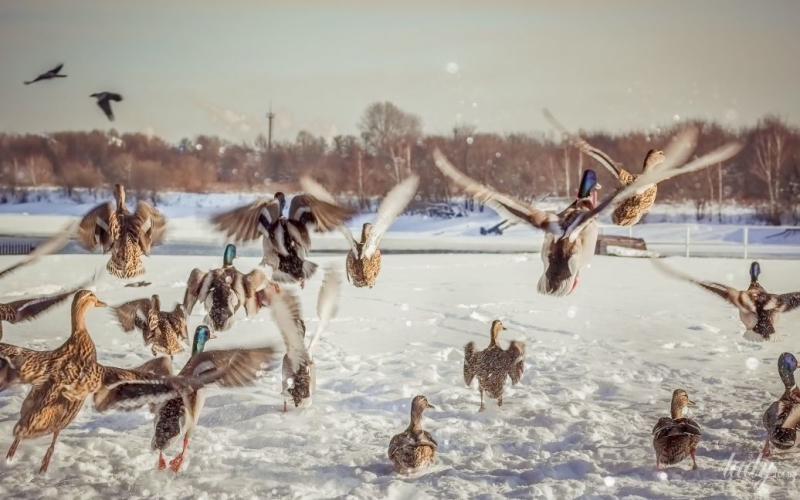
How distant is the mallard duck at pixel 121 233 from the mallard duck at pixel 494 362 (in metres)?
3.61

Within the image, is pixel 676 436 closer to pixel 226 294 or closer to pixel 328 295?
pixel 328 295

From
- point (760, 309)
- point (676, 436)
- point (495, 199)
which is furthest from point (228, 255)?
point (676, 436)

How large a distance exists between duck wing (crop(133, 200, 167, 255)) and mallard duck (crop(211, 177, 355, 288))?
0.52 feet

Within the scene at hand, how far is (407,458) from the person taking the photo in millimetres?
4184

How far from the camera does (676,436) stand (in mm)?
4102

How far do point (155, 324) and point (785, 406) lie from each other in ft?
11.4

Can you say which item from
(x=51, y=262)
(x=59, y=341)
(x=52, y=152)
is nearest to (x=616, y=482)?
(x=52, y=152)

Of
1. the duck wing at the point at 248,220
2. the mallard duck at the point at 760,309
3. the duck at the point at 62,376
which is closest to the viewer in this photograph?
the duck wing at the point at 248,220

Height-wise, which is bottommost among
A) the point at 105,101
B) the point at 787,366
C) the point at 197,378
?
the point at 787,366

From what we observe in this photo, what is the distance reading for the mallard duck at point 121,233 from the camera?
166cm

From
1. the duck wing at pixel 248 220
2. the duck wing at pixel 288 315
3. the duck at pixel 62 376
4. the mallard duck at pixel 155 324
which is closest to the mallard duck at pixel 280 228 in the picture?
the duck wing at pixel 248 220

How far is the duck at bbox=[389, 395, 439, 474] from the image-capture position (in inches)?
164

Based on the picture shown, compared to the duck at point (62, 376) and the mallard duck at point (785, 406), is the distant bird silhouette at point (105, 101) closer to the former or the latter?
the duck at point (62, 376)

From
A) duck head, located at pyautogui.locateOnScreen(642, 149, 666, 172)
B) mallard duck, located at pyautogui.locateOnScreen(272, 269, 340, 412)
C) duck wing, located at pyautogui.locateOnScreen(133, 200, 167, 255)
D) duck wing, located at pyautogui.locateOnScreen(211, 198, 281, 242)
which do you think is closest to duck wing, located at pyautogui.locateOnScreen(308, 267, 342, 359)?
mallard duck, located at pyautogui.locateOnScreen(272, 269, 340, 412)
